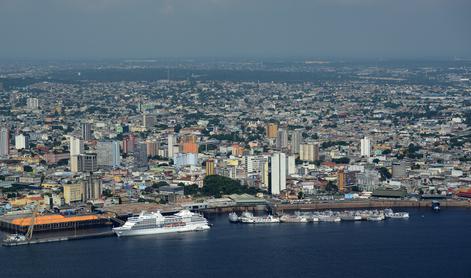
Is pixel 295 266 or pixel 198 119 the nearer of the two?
pixel 295 266

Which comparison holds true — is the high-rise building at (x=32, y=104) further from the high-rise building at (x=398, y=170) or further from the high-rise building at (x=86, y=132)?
the high-rise building at (x=398, y=170)

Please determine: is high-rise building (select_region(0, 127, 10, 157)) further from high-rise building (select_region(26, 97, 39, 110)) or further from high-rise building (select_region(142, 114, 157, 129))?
high-rise building (select_region(26, 97, 39, 110))

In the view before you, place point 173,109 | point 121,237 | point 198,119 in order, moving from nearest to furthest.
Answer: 1. point 121,237
2. point 198,119
3. point 173,109

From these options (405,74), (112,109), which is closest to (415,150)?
(112,109)

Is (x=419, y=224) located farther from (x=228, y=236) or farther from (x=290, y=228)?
(x=228, y=236)

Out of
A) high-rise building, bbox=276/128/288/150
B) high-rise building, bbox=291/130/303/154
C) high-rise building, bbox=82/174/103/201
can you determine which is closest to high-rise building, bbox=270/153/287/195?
high-rise building, bbox=82/174/103/201

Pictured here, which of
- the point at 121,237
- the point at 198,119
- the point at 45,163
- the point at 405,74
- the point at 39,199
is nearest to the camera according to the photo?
the point at 121,237

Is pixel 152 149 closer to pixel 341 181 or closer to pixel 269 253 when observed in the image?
pixel 341 181

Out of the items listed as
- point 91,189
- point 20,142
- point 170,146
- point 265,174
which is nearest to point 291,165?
point 265,174

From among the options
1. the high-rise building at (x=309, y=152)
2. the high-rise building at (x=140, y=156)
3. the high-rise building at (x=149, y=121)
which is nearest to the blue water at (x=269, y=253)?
the high-rise building at (x=140, y=156)
